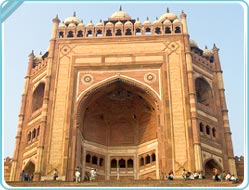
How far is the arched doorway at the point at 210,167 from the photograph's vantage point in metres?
18.2

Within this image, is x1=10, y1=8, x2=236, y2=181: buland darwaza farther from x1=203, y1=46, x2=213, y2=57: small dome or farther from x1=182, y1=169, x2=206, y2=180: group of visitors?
x1=203, y1=46, x2=213, y2=57: small dome

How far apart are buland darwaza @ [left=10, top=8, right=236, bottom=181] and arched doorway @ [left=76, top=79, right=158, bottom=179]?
5 centimetres

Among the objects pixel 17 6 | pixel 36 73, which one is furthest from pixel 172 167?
pixel 17 6

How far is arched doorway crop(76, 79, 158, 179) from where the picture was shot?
739 inches

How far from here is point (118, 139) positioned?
66.7 feet

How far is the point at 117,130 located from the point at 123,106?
1.34m

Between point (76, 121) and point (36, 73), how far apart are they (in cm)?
474

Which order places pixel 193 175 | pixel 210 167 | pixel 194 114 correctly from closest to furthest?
pixel 193 175 → pixel 194 114 → pixel 210 167

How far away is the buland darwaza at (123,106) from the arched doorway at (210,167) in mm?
51

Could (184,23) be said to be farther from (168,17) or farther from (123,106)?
(123,106)

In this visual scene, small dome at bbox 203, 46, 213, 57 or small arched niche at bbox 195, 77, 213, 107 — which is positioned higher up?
small dome at bbox 203, 46, 213, 57

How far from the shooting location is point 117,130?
20.6 metres

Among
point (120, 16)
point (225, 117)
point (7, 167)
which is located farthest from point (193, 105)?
point (7, 167)

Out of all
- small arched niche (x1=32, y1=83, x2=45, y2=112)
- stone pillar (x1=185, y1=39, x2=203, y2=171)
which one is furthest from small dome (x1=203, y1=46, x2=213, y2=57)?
small arched niche (x1=32, y1=83, x2=45, y2=112)
